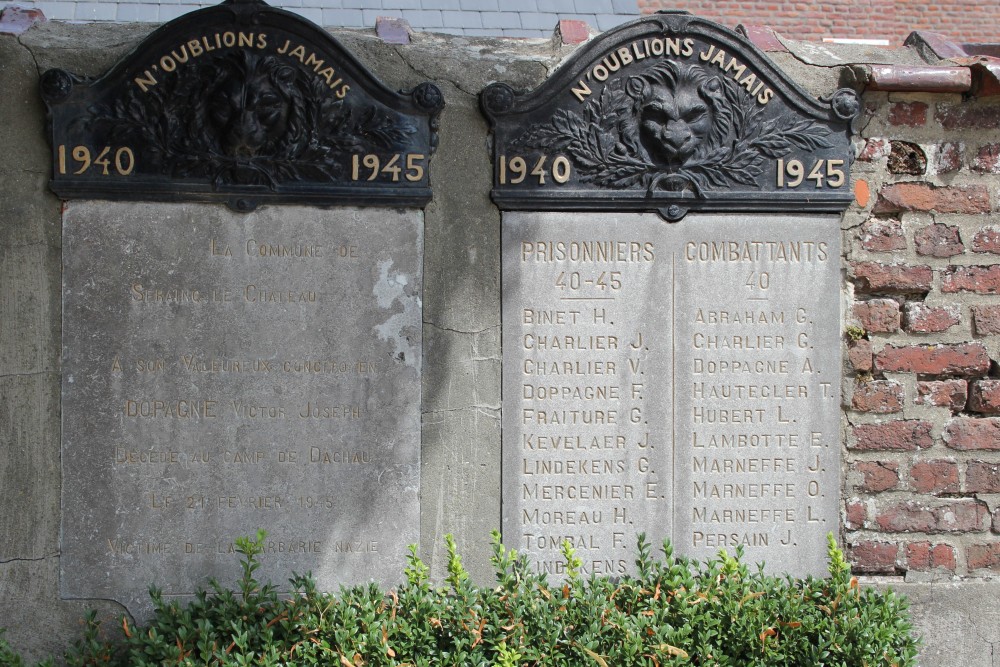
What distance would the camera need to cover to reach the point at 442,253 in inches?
152

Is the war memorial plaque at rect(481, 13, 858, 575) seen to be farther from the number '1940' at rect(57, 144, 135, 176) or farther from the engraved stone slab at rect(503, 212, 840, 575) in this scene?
the number '1940' at rect(57, 144, 135, 176)

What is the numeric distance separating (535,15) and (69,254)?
7.96 meters

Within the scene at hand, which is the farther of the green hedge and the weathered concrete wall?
the weathered concrete wall

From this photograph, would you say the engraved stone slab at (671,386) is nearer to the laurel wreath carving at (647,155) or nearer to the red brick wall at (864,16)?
the laurel wreath carving at (647,155)

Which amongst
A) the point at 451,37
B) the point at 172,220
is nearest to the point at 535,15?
the point at 451,37

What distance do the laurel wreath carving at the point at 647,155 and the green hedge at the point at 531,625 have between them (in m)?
1.45

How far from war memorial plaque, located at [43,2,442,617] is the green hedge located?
26 cm

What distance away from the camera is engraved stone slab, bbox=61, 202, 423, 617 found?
3691 mm

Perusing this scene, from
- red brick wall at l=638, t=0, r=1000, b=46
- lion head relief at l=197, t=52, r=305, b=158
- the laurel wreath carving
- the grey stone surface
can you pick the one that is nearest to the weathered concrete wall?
the grey stone surface

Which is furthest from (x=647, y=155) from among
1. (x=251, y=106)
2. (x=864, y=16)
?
(x=864, y=16)

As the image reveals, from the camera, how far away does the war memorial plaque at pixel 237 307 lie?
369cm

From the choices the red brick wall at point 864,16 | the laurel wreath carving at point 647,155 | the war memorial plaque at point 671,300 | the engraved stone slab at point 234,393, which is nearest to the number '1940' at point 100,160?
the engraved stone slab at point 234,393

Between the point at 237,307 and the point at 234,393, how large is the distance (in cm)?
33

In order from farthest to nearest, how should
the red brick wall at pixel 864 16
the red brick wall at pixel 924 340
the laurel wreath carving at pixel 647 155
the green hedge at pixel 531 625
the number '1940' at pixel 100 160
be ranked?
the red brick wall at pixel 864 16 < the red brick wall at pixel 924 340 < the laurel wreath carving at pixel 647 155 < the number '1940' at pixel 100 160 < the green hedge at pixel 531 625
